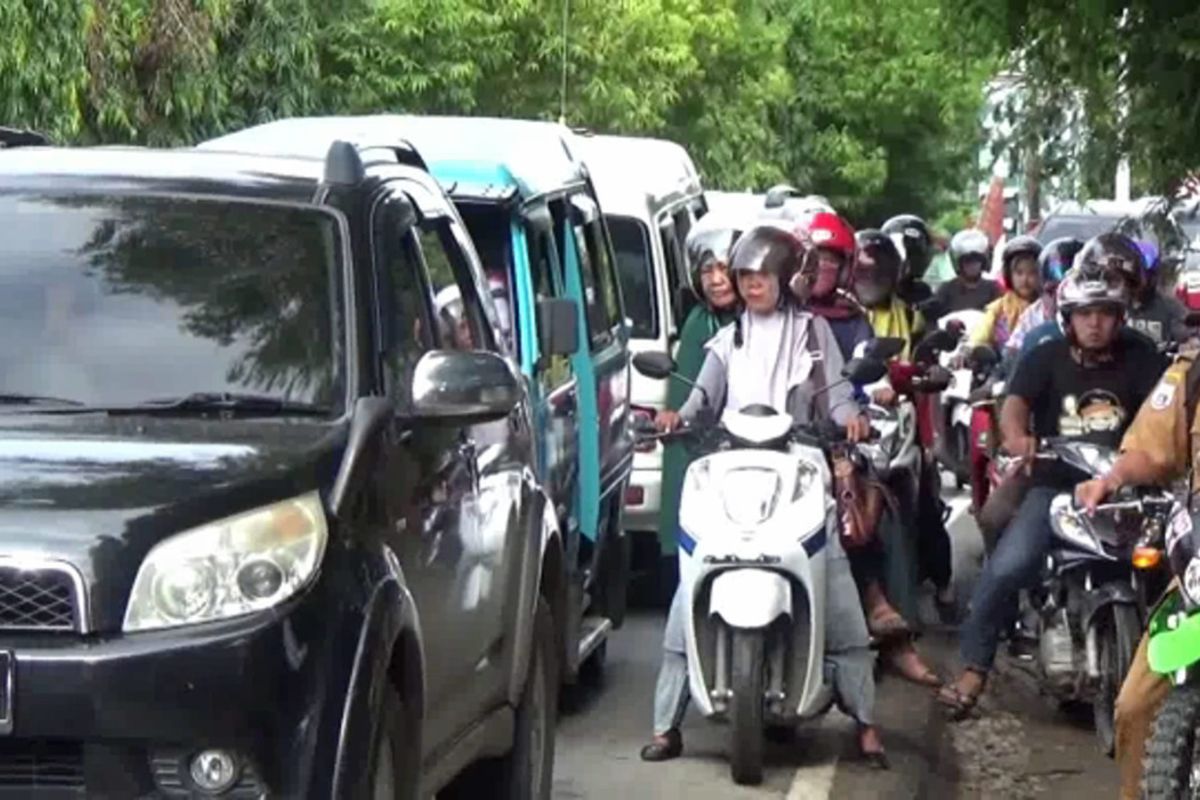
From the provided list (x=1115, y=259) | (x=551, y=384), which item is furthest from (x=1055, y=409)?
(x=551, y=384)

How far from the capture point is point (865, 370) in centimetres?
952

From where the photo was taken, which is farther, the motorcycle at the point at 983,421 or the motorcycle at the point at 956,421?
the motorcycle at the point at 956,421

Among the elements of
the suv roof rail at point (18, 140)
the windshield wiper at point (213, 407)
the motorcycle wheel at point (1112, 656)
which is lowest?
the motorcycle wheel at point (1112, 656)

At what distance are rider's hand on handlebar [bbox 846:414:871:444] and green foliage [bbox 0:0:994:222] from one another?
487cm

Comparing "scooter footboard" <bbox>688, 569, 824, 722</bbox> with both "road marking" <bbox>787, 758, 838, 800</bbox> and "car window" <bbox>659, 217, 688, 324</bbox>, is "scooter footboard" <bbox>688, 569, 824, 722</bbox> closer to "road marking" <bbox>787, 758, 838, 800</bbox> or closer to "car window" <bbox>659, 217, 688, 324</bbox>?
"road marking" <bbox>787, 758, 838, 800</bbox>

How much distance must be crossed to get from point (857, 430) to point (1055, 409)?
148cm

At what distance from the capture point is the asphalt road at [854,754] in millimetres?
9609

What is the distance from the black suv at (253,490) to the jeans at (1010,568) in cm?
314

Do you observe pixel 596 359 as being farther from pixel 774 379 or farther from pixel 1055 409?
pixel 1055 409

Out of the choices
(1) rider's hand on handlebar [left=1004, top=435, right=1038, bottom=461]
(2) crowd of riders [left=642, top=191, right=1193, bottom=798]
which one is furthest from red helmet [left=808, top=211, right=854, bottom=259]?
(1) rider's hand on handlebar [left=1004, top=435, right=1038, bottom=461]

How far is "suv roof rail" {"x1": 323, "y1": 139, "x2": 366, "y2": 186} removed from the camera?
6.92 meters

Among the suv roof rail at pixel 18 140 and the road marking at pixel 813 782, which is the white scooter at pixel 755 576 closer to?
the road marking at pixel 813 782

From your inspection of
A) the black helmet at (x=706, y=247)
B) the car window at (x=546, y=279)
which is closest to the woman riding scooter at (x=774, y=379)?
the car window at (x=546, y=279)

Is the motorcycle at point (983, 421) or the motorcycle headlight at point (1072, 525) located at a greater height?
the motorcycle headlight at point (1072, 525)
